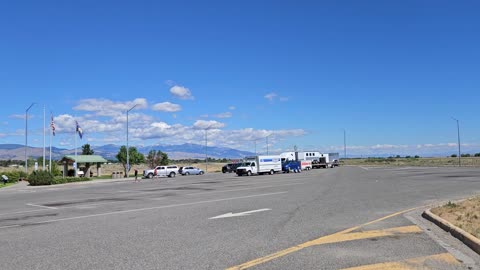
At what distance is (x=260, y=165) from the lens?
199 feet

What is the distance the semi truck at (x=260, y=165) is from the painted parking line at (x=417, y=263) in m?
50.1

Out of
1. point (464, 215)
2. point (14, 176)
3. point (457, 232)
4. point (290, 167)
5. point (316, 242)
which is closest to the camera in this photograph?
point (316, 242)

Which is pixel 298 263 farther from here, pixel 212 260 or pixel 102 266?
pixel 102 266

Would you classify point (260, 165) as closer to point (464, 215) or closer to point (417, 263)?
point (464, 215)

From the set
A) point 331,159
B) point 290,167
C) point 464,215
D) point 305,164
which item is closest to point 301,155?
point 305,164

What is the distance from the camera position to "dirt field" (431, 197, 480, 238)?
1052cm

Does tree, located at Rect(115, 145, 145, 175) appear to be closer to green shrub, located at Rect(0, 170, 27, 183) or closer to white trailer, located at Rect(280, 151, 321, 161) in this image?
white trailer, located at Rect(280, 151, 321, 161)

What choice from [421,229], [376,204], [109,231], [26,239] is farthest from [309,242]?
[376,204]

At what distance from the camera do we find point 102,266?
7.72m

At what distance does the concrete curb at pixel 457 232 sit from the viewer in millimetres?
8844

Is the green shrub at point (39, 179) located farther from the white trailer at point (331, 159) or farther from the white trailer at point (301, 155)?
the white trailer at point (331, 159)


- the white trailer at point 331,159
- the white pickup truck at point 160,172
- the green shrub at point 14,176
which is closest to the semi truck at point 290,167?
the white pickup truck at point 160,172

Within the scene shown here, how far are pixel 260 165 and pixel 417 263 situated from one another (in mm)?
52885

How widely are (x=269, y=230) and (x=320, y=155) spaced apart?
80926 mm
